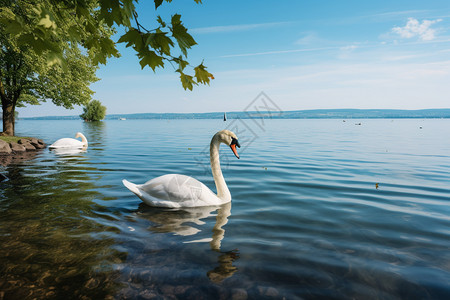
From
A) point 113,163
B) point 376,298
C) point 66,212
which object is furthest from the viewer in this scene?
point 113,163

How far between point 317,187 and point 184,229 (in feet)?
18.2

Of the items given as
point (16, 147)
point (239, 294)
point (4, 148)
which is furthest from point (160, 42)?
point (16, 147)

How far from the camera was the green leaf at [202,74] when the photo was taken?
370 centimetres

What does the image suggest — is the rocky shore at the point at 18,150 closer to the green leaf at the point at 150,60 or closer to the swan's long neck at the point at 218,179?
the swan's long neck at the point at 218,179

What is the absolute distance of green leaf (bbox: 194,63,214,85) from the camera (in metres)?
3.70

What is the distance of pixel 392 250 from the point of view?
495 centimetres

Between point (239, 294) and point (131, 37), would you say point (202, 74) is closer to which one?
point (131, 37)

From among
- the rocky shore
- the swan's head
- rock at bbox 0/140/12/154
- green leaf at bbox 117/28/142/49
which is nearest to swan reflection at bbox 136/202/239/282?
the swan's head

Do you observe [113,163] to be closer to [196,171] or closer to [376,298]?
[196,171]

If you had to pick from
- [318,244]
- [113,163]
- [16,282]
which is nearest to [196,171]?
[113,163]

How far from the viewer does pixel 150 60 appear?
3.59 metres

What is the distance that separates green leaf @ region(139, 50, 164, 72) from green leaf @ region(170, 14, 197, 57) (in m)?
0.42

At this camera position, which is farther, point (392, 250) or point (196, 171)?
point (196, 171)

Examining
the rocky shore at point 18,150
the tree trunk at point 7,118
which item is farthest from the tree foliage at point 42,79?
the rocky shore at point 18,150
